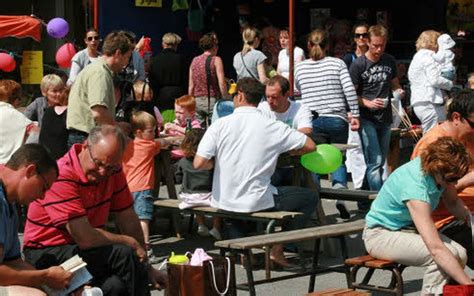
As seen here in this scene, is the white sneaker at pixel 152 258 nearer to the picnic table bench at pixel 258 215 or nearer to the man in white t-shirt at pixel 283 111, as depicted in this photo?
the picnic table bench at pixel 258 215

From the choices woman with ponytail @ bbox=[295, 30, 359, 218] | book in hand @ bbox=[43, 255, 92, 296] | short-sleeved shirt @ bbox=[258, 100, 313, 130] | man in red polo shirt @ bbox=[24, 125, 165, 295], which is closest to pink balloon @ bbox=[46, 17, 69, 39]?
woman with ponytail @ bbox=[295, 30, 359, 218]

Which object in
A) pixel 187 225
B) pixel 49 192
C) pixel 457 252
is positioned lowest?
pixel 187 225

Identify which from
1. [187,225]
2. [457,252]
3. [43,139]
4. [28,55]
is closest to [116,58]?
[43,139]

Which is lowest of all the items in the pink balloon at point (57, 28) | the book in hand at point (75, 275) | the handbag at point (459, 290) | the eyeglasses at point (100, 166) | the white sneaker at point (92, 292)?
the handbag at point (459, 290)

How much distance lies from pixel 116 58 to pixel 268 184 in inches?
59.3

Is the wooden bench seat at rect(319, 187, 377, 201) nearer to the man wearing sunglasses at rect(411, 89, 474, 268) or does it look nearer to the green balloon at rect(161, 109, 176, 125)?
the man wearing sunglasses at rect(411, 89, 474, 268)

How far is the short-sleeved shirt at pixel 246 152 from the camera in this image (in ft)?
28.1

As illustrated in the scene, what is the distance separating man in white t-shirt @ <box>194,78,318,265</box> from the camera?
8.58m

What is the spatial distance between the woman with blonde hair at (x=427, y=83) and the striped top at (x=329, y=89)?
226cm

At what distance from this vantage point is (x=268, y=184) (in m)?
8.69

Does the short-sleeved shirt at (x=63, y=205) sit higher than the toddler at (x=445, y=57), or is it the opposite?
the toddler at (x=445, y=57)

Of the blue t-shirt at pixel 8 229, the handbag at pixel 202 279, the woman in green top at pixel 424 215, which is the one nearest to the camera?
the blue t-shirt at pixel 8 229

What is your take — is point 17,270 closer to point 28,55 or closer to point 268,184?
point 268,184

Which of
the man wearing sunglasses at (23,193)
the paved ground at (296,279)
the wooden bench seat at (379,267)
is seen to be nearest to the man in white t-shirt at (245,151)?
the paved ground at (296,279)
